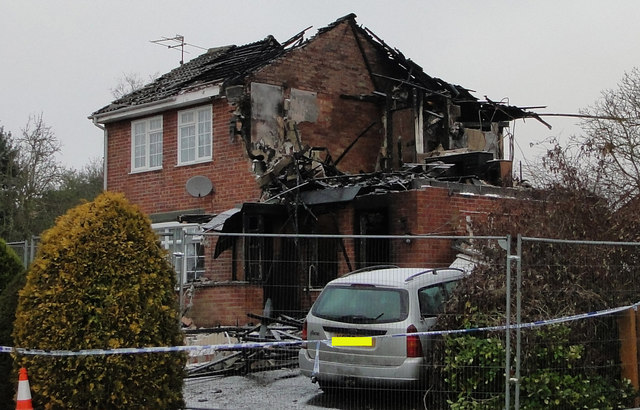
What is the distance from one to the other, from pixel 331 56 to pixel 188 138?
4.44 meters

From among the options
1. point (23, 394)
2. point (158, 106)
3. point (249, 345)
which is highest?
point (158, 106)

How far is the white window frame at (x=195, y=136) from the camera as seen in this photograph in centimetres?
2212

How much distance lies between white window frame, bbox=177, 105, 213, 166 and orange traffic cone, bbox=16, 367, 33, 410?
14.1m

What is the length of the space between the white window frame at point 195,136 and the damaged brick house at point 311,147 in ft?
0.10

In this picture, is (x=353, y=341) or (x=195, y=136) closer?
(x=353, y=341)

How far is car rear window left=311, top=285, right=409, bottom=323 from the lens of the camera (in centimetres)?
1005

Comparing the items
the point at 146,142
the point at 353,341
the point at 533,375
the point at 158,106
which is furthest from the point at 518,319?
the point at 146,142

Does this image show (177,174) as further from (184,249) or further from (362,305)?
(362,305)

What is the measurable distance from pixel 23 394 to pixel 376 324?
3.96 metres

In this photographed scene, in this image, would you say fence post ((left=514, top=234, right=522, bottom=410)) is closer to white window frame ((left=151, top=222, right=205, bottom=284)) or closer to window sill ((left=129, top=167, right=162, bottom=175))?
white window frame ((left=151, top=222, right=205, bottom=284))

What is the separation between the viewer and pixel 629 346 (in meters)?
9.78

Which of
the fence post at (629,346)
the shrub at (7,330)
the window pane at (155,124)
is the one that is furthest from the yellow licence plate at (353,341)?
the window pane at (155,124)

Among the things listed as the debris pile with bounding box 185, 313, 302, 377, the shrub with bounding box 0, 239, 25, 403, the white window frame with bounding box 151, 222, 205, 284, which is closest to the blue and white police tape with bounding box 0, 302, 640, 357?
the shrub with bounding box 0, 239, 25, 403

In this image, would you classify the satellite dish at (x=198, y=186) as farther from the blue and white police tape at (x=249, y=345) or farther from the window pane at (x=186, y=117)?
the blue and white police tape at (x=249, y=345)
